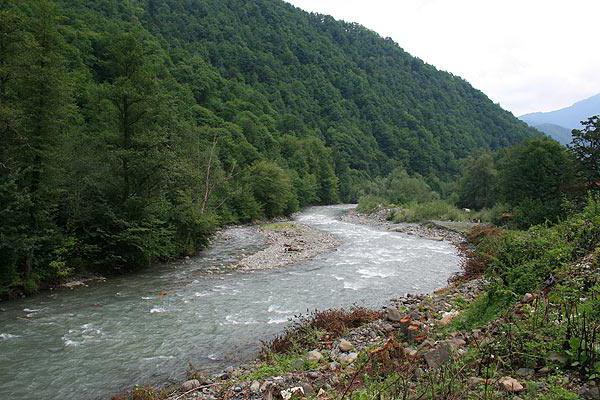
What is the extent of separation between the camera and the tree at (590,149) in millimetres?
24812

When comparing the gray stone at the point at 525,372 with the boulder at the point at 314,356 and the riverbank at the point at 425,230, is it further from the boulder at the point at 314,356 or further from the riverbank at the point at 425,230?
the riverbank at the point at 425,230

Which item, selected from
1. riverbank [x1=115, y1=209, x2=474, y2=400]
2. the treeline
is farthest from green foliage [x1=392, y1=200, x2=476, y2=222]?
riverbank [x1=115, y1=209, x2=474, y2=400]

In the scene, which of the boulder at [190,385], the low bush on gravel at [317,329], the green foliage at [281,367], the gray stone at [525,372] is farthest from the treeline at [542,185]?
the boulder at [190,385]

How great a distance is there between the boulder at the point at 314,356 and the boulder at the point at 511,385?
4.15 m

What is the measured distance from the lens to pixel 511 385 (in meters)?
4.99

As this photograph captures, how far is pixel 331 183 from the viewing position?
90188 mm

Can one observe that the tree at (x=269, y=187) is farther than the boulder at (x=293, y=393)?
Yes

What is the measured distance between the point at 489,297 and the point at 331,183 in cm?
8127

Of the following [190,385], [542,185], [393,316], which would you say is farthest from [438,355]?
[542,185]

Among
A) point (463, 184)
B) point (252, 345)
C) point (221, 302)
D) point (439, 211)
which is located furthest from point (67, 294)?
point (463, 184)

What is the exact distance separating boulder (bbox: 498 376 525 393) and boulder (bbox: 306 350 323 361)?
4.15 meters

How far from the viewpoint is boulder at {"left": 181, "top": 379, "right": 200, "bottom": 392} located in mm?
8016

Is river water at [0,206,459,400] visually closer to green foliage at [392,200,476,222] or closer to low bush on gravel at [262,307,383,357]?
low bush on gravel at [262,307,383,357]

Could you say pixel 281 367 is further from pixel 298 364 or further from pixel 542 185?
pixel 542 185
